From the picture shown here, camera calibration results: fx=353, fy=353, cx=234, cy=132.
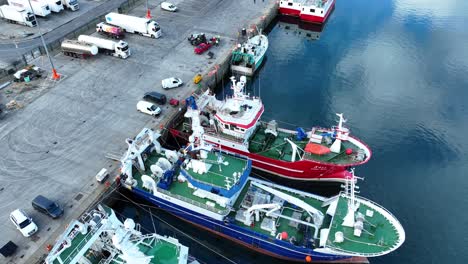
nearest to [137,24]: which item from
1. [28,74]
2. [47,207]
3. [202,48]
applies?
[202,48]

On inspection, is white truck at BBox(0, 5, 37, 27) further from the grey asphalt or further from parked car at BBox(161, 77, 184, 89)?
parked car at BBox(161, 77, 184, 89)

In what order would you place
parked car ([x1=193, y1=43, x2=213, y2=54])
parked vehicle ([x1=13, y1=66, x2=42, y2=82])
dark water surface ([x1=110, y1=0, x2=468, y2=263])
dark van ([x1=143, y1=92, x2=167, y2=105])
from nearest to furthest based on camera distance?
dark water surface ([x1=110, y1=0, x2=468, y2=263]) < dark van ([x1=143, y1=92, x2=167, y2=105]) < parked vehicle ([x1=13, y1=66, x2=42, y2=82]) < parked car ([x1=193, y1=43, x2=213, y2=54])

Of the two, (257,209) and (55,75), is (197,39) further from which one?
(257,209)

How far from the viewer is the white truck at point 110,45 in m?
54.0

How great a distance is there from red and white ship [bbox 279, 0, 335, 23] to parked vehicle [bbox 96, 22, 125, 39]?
33.2 metres

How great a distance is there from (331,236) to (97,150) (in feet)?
86.8

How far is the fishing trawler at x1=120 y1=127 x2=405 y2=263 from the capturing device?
2928cm

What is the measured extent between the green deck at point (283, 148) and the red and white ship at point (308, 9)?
126ft

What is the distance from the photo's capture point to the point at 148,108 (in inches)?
1731

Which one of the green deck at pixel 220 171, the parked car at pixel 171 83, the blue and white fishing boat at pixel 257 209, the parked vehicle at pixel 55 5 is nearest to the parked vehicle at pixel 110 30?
the parked vehicle at pixel 55 5

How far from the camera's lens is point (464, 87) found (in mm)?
52750

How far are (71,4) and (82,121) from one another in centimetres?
3423

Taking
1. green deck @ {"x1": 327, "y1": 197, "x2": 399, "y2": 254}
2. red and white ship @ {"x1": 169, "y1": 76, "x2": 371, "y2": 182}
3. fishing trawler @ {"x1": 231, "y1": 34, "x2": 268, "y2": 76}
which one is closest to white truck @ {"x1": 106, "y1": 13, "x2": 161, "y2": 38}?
fishing trawler @ {"x1": 231, "y1": 34, "x2": 268, "y2": 76}

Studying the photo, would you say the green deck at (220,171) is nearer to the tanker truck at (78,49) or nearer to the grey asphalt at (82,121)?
the grey asphalt at (82,121)
